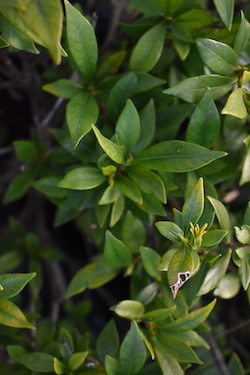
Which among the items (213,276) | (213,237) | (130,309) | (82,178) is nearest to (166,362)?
(130,309)

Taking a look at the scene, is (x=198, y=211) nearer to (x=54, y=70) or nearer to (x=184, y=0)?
(x=184, y=0)

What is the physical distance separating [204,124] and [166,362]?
1.92 ft

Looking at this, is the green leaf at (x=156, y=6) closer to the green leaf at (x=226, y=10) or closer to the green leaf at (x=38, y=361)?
the green leaf at (x=226, y=10)

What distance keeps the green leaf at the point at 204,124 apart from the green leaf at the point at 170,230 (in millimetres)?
246

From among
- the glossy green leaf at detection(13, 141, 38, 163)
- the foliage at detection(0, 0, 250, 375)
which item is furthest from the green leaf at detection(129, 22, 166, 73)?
the glossy green leaf at detection(13, 141, 38, 163)

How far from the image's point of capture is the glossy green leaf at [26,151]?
131 centimetres

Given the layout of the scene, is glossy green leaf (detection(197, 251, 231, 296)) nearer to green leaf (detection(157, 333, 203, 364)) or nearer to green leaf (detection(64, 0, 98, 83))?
green leaf (detection(157, 333, 203, 364))

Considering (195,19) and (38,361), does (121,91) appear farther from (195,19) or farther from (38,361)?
(38,361)

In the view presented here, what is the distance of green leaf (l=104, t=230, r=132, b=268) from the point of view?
43.5 inches

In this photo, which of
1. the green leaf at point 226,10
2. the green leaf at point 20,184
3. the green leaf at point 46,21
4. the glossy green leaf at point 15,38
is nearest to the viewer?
the green leaf at point 46,21

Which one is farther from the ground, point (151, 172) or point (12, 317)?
point (151, 172)

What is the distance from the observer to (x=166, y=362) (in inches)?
42.3

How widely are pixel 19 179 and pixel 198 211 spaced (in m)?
0.66

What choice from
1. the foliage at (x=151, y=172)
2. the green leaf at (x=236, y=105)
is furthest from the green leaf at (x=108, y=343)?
the green leaf at (x=236, y=105)
